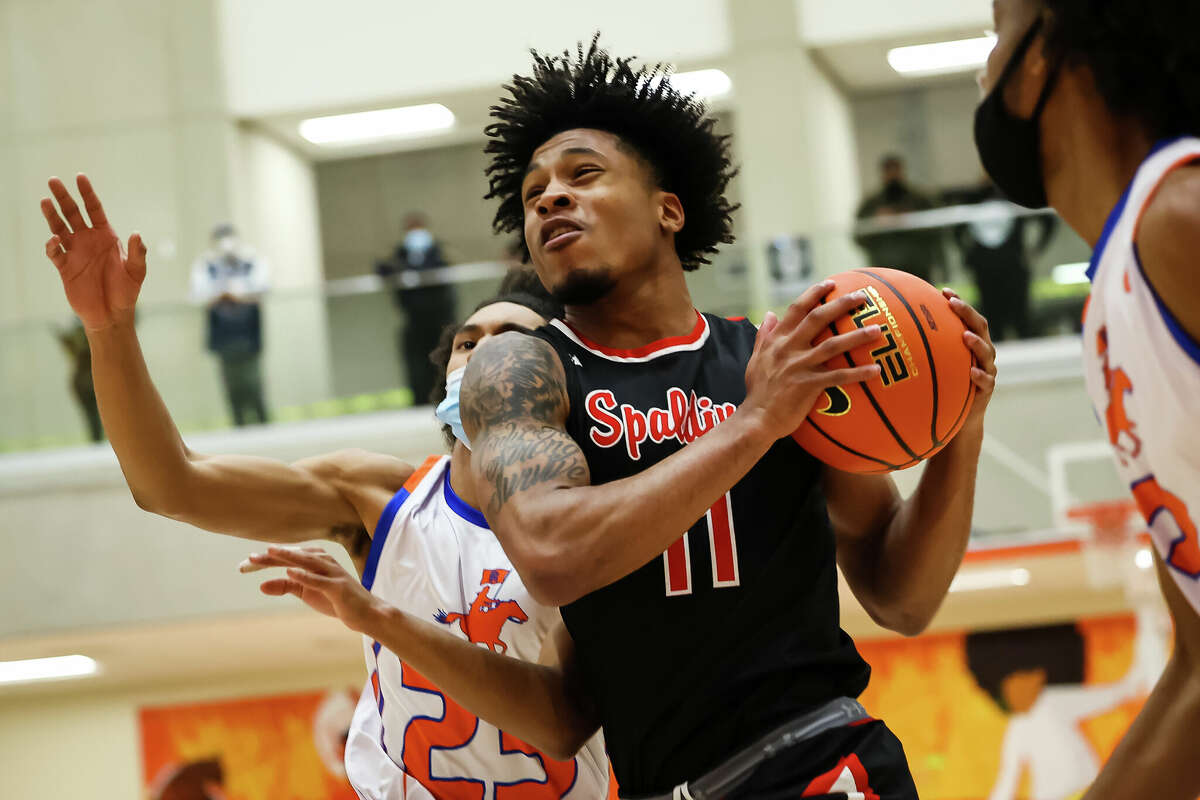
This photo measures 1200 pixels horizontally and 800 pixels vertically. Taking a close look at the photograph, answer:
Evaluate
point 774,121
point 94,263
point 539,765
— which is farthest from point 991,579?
point 94,263

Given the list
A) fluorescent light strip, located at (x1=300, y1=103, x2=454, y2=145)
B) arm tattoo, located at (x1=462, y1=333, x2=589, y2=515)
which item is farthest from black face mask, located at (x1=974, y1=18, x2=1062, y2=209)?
fluorescent light strip, located at (x1=300, y1=103, x2=454, y2=145)

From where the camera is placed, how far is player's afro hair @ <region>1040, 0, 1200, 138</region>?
6.39ft

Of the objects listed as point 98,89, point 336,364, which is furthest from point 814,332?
point 98,89

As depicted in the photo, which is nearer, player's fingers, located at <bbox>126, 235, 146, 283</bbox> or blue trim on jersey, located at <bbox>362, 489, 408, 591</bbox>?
player's fingers, located at <bbox>126, 235, 146, 283</bbox>

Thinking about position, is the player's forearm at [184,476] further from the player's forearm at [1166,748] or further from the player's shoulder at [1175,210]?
the player's shoulder at [1175,210]

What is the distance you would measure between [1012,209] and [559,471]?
339 inches

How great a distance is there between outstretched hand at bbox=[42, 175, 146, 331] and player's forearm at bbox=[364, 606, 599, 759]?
114 cm

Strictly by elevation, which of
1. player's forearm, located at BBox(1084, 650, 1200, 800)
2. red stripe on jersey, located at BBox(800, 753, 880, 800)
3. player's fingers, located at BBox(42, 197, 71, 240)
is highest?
player's fingers, located at BBox(42, 197, 71, 240)

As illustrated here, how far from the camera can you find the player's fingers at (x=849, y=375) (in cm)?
243

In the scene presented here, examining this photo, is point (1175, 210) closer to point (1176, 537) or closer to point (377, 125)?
point (1176, 537)

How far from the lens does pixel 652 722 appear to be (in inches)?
105

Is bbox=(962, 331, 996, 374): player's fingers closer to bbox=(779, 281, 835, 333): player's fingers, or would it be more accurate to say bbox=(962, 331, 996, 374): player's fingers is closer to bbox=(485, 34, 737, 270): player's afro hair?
bbox=(779, 281, 835, 333): player's fingers

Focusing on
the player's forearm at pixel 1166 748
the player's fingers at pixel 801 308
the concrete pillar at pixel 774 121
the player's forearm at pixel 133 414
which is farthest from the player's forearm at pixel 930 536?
the concrete pillar at pixel 774 121

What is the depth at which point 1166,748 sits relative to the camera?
7.34 ft
